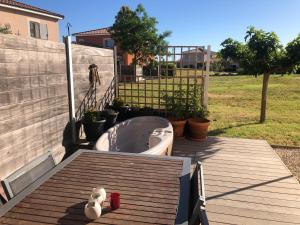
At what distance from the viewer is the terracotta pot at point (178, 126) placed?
5.60 meters

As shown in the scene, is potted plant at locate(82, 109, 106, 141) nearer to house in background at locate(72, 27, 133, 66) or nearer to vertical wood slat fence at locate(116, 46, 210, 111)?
vertical wood slat fence at locate(116, 46, 210, 111)

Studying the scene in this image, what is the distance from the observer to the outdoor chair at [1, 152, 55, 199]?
70.5 inches

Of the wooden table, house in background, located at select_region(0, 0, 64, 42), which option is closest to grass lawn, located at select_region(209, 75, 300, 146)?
the wooden table

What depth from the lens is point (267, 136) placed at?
19.0 ft

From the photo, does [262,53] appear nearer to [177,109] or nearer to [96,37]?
[177,109]

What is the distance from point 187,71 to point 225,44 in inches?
48.4

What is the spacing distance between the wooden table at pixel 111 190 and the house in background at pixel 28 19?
528 inches

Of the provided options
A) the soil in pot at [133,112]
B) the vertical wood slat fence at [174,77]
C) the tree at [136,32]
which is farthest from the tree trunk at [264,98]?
the tree at [136,32]

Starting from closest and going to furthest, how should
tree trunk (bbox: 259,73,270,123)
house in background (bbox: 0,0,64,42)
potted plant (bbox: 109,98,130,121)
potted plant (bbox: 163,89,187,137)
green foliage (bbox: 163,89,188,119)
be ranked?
1. potted plant (bbox: 163,89,187,137)
2. green foliage (bbox: 163,89,188,119)
3. potted plant (bbox: 109,98,130,121)
4. tree trunk (bbox: 259,73,270,123)
5. house in background (bbox: 0,0,64,42)

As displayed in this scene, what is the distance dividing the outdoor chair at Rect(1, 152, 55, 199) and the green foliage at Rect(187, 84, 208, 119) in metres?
4.02

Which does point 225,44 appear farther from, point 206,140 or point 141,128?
point 141,128

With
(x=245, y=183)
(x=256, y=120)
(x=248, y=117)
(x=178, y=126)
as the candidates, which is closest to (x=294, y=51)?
(x=256, y=120)

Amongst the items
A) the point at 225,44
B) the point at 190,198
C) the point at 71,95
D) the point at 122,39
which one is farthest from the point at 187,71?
the point at 122,39

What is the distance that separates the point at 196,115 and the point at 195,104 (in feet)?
0.83
